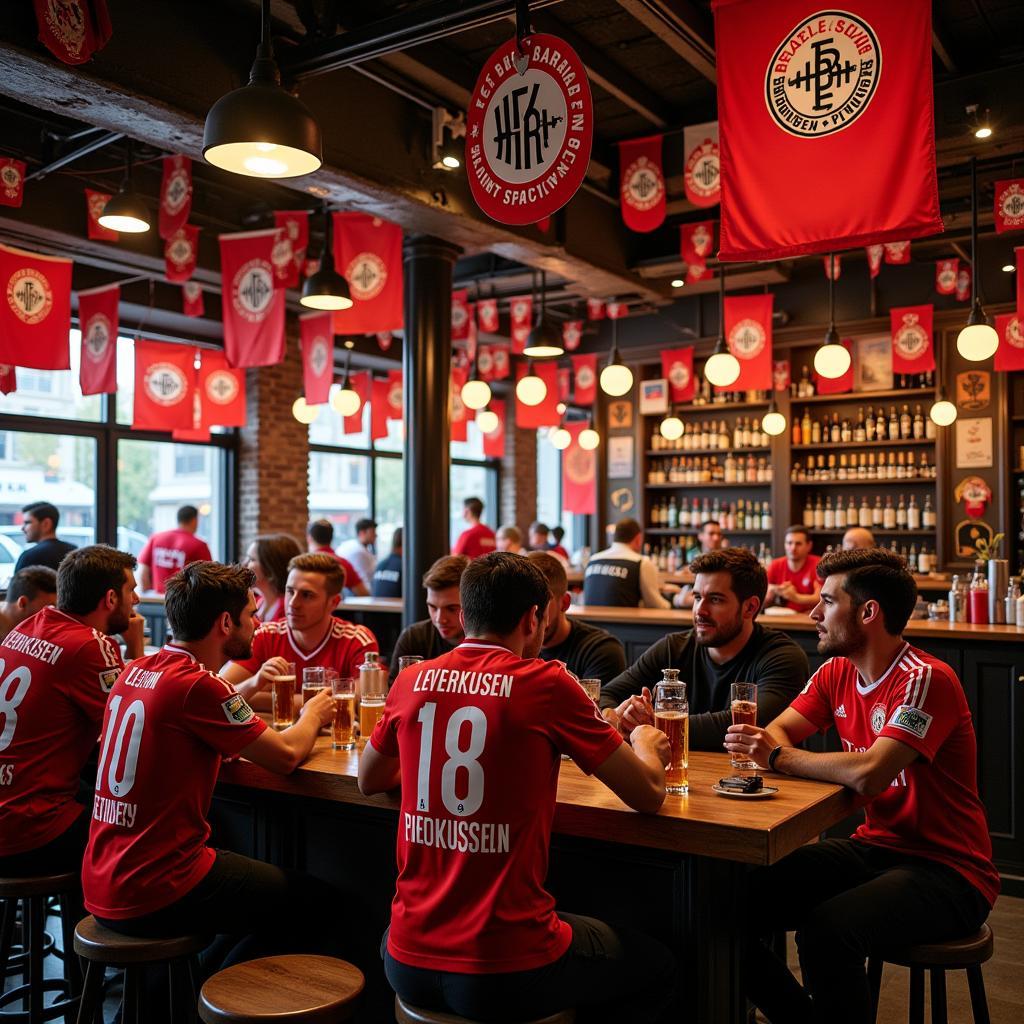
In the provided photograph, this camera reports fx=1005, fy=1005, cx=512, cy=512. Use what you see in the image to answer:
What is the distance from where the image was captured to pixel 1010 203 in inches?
232

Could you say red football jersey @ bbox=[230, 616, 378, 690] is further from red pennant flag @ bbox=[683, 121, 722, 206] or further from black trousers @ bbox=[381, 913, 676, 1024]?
red pennant flag @ bbox=[683, 121, 722, 206]

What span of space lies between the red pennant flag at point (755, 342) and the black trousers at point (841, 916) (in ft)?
19.4

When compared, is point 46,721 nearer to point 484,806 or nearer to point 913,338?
point 484,806

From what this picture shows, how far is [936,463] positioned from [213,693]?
8274mm

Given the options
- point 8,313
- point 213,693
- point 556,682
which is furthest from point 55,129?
point 556,682

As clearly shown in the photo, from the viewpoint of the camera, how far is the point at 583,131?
132 inches

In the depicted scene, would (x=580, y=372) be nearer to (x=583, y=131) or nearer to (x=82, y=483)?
(x=82, y=483)

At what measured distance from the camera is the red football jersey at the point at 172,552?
835 centimetres

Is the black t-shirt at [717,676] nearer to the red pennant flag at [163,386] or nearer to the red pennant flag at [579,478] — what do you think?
the red pennant flag at [163,386]

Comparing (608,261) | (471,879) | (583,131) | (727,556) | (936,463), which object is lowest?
(471,879)

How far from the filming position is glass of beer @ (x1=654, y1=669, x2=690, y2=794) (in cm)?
237

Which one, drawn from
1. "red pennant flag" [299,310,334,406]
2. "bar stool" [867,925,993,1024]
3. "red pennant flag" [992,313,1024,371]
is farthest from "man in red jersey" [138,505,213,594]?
"bar stool" [867,925,993,1024]

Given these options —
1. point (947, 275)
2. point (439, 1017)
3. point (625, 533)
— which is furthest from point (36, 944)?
point (947, 275)

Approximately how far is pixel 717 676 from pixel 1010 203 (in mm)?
4099
